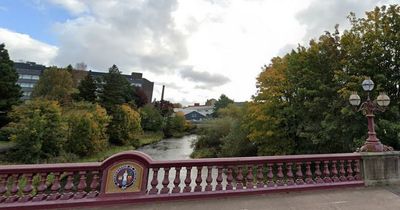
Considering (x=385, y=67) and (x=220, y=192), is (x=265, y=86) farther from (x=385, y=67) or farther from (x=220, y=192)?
(x=220, y=192)

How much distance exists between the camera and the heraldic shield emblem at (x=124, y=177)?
168 inches

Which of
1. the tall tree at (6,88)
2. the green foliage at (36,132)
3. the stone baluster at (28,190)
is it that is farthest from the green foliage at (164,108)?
the stone baluster at (28,190)

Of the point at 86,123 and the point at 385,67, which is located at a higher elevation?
the point at 385,67

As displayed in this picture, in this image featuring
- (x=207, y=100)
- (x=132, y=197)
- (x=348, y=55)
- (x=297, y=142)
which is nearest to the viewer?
(x=132, y=197)

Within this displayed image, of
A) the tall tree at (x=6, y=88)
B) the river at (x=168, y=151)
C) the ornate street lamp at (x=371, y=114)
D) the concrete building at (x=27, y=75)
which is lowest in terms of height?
the river at (x=168, y=151)

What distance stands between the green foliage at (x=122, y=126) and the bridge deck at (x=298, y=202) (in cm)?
3057

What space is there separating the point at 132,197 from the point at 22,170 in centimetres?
167

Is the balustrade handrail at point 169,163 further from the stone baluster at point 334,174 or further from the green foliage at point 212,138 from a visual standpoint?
the green foliage at point 212,138

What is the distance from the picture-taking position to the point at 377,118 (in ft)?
38.4

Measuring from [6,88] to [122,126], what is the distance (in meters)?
13.6

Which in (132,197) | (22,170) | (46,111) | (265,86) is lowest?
(132,197)

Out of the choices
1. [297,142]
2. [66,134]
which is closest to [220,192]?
[297,142]

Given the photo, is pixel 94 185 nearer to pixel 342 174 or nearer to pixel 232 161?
pixel 232 161

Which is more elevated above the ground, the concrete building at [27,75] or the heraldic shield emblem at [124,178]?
the concrete building at [27,75]
